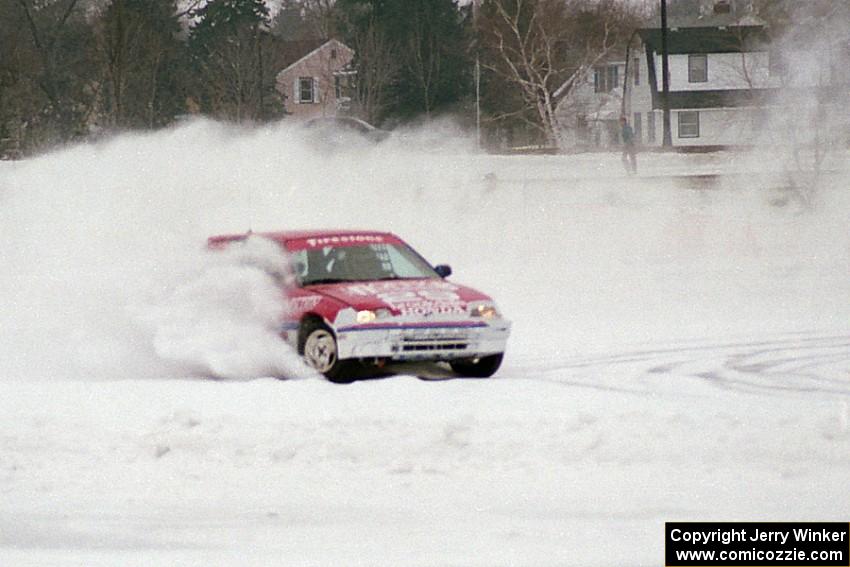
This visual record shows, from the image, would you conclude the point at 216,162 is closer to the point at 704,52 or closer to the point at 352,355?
the point at 352,355

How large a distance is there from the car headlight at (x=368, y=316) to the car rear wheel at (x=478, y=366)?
43.5 inches

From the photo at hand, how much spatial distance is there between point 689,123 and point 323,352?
5442cm

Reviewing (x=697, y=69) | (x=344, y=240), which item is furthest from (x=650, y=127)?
(x=344, y=240)

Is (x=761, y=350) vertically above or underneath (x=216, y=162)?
underneath

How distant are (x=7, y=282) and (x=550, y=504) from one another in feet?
59.8

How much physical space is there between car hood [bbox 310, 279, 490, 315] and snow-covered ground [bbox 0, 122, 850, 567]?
1.96ft

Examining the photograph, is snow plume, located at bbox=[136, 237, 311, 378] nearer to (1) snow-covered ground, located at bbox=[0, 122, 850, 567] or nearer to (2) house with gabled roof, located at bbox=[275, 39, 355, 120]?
(1) snow-covered ground, located at bbox=[0, 122, 850, 567]

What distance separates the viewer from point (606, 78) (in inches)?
2813

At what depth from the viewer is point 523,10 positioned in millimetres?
59594

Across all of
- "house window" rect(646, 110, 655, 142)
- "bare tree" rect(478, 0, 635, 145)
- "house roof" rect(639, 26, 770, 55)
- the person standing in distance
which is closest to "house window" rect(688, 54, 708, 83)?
"house roof" rect(639, 26, 770, 55)

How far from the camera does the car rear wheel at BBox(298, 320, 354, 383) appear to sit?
11.5m

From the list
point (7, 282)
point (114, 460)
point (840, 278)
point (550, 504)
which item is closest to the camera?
point (550, 504)

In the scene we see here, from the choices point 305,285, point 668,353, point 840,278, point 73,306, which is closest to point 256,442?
point 305,285

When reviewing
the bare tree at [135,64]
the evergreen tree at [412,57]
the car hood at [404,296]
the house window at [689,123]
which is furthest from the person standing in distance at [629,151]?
the house window at [689,123]
